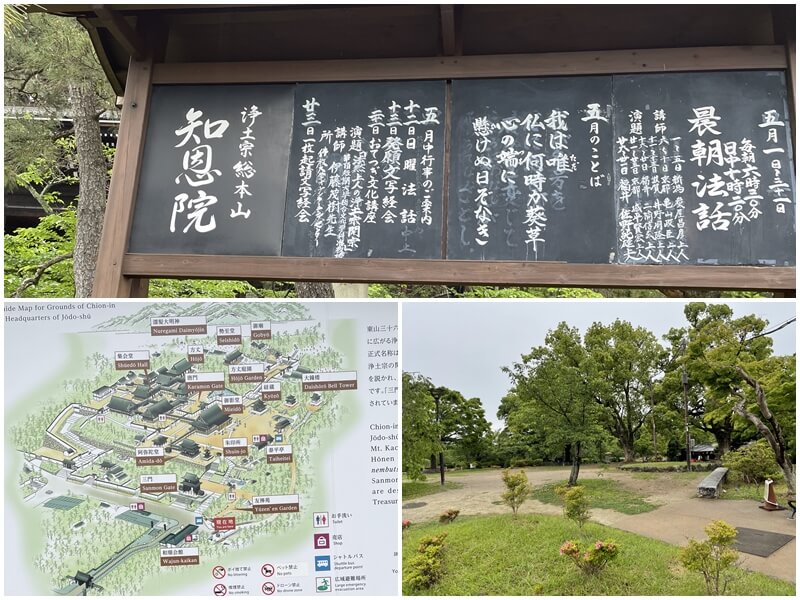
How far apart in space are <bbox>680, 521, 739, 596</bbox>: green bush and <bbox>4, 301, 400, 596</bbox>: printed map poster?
185 centimetres

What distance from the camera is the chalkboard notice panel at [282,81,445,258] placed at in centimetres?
368

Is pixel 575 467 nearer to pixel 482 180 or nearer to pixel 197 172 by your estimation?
pixel 482 180

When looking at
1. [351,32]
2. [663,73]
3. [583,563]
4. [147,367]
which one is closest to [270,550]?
[147,367]

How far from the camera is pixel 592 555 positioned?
392cm

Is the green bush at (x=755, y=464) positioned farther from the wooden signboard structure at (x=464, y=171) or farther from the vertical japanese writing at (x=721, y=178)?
the vertical japanese writing at (x=721, y=178)

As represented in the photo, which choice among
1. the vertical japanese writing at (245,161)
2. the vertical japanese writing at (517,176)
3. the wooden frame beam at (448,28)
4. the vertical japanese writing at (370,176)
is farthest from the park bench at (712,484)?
the vertical japanese writing at (245,161)

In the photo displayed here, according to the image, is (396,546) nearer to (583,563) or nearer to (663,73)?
(583,563)

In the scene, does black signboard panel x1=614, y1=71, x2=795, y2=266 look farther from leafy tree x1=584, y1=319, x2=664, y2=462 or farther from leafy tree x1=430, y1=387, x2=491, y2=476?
leafy tree x1=430, y1=387, x2=491, y2=476

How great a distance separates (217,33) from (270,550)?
10.6 feet

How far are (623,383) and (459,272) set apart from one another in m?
1.61

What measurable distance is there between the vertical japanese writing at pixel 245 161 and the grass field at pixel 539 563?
2314mm

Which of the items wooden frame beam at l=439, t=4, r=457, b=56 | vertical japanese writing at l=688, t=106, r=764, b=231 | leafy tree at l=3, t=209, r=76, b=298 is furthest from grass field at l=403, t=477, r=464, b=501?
leafy tree at l=3, t=209, r=76, b=298

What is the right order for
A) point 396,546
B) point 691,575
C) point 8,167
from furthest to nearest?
point 8,167 < point 691,575 < point 396,546

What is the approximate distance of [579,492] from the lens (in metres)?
4.12
